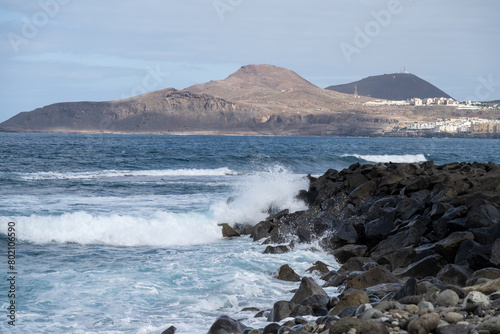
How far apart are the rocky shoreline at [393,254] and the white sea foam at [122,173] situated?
16.3 meters

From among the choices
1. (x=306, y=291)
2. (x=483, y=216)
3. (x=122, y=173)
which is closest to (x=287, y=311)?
(x=306, y=291)

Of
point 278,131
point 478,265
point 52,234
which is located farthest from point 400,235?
point 278,131

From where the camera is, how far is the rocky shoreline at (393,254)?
14.7ft

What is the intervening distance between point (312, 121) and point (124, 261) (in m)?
146

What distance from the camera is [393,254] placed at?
8.16 m

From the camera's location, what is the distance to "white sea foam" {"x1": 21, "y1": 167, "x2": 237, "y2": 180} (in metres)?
27.9

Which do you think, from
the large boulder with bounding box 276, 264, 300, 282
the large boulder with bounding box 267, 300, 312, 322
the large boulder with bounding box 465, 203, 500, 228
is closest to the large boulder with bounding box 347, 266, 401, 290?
the large boulder with bounding box 267, 300, 312, 322

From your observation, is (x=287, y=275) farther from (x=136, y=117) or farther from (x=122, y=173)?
(x=136, y=117)

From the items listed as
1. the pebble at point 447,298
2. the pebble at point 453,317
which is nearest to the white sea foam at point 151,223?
the pebble at point 447,298

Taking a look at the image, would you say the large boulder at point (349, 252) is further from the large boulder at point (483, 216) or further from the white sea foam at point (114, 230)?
the white sea foam at point (114, 230)

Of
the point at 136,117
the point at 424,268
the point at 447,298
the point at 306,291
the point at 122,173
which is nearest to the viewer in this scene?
the point at 447,298

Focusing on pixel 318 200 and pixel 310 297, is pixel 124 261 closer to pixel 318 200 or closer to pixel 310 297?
pixel 310 297

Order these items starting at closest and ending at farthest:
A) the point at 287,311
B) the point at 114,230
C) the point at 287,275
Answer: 1. the point at 287,311
2. the point at 287,275
3. the point at 114,230

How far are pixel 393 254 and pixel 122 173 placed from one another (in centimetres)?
2479
